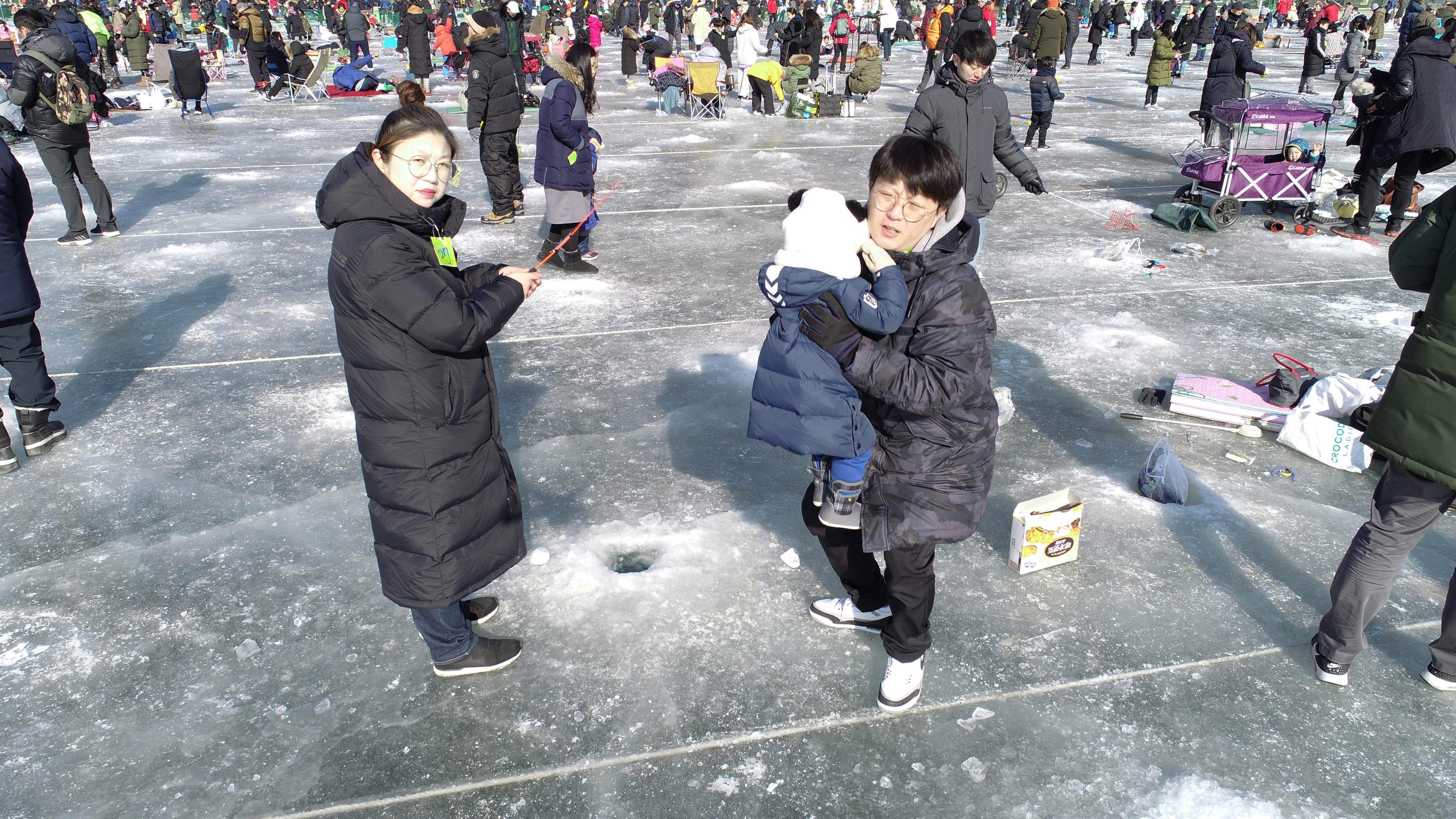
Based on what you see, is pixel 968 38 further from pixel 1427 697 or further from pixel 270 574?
pixel 270 574

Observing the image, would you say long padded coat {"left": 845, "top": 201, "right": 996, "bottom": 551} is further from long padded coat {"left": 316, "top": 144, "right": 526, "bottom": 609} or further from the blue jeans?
the blue jeans

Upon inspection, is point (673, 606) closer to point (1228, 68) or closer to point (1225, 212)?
point (1225, 212)

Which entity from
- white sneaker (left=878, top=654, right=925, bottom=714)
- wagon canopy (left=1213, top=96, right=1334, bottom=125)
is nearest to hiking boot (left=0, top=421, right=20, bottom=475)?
white sneaker (left=878, top=654, right=925, bottom=714)

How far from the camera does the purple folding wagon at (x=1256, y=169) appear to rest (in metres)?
8.27

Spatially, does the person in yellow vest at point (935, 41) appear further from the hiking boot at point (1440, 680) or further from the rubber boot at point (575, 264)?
the hiking boot at point (1440, 680)

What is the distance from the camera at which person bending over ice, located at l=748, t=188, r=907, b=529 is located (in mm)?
2256

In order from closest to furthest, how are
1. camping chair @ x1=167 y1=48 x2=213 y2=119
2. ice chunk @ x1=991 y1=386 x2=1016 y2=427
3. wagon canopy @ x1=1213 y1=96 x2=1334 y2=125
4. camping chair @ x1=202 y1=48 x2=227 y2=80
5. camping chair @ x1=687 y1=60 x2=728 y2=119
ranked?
1. ice chunk @ x1=991 y1=386 x2=1016 y2=427
2. wagon canopy @ x1=1213 y1=96 x2=1334 y2=125
3. camping chair @ x1=167 y1=48 x2=213 y2=119
4. camping chair @ x1=687 y1=60 x2=728 y2=119
5. camping chair @ x1=202 y1=48 x2=227 y2=80

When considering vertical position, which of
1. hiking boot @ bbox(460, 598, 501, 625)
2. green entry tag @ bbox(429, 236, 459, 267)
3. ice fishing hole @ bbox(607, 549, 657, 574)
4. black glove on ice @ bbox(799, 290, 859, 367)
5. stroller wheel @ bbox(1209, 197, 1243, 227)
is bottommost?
ice fishing hole @ bbox(607, 549, 657, 574)

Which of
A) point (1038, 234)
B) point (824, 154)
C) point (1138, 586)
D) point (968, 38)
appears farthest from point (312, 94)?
point (1138, 586)

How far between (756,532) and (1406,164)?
734 centimetres

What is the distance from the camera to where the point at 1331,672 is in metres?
2.87

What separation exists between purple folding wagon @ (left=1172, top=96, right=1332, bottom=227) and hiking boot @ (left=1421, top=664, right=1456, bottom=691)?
653cm

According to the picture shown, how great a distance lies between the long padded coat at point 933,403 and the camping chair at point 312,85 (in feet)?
65.1

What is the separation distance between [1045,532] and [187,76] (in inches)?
684
